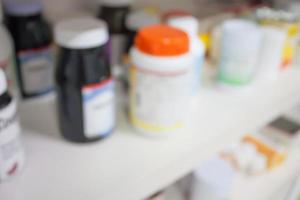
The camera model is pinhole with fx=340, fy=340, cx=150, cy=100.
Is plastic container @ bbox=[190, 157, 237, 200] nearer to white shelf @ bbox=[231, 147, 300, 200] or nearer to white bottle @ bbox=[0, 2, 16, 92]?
white shelf @ bbox=[231, 147, 300, 200]

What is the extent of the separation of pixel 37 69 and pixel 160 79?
192mm

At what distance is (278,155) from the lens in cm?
73

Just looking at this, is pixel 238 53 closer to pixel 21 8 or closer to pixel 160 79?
pixel 160 79

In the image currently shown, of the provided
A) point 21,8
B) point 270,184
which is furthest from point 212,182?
point 21,8

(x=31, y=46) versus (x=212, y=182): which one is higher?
(x=31, y=46)

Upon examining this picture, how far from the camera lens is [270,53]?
1.77 ft

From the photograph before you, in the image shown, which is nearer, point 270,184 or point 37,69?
point 37,69

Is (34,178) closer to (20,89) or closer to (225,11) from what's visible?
(20,89)

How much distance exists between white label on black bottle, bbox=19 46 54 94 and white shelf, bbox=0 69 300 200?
0.02m

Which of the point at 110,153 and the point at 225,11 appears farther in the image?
the point at 225,11

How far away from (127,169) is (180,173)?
0.07 m

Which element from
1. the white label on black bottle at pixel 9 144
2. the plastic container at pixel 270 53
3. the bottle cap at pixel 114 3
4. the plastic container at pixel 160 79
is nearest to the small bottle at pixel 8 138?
the white label on black bottle at pixel 9 144

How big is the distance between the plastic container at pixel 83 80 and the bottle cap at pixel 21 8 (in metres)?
0.09

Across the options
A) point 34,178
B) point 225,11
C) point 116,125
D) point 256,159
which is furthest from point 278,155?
point 34,178
